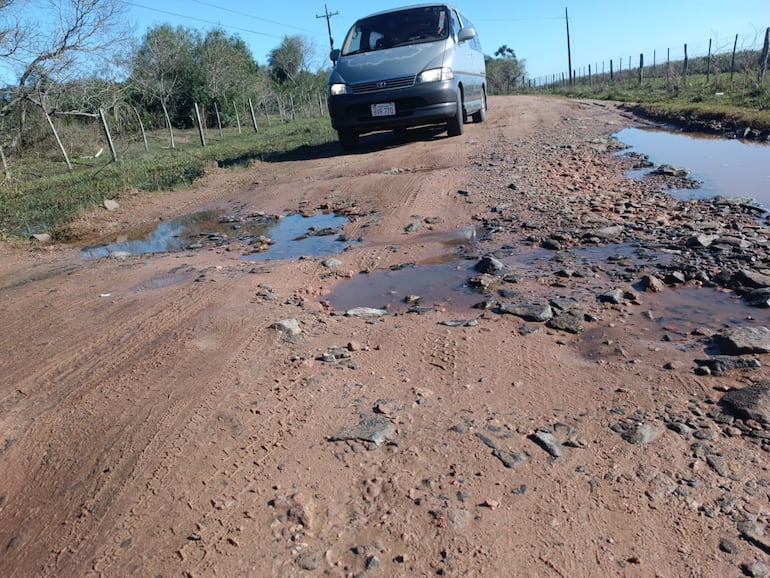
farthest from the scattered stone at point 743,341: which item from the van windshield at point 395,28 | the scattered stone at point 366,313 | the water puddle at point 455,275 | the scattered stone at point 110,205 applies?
the van windshield at point 395,28

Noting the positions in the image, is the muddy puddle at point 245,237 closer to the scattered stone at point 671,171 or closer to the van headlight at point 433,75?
the van headlight at point 433,75

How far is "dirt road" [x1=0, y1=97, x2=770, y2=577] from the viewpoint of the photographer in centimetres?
154

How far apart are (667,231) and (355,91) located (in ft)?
17.4

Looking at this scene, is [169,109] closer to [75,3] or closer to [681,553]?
[75,3]

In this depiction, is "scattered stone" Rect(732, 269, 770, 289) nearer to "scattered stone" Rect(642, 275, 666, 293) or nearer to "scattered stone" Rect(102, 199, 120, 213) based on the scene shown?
"scattered stone" Rect(642, 275, 666, 293)

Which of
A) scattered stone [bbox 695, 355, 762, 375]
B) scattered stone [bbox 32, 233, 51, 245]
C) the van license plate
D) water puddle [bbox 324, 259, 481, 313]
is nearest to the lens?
scattered stone [bbox 695, 355, 762, 375]

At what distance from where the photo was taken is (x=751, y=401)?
204 cm

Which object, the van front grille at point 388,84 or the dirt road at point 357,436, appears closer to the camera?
the dirt road at point 357,436

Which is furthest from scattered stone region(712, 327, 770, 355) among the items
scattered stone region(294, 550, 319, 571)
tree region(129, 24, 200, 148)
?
tree region(129, 24, 200, 148)

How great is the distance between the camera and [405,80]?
7738mm

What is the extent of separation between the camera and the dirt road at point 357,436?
5.06ft

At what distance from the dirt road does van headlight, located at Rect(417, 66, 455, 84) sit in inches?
186

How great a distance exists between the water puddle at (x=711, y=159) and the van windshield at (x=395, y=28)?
371 cm

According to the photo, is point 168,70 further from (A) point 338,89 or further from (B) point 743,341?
(B) point 743,341
